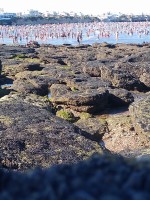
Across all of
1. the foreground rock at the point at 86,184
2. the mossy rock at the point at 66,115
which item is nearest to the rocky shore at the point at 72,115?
the mossy rock at the point at 66,115

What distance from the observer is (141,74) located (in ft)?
101

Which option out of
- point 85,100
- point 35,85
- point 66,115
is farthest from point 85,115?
point 35,85

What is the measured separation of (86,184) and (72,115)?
18321mm

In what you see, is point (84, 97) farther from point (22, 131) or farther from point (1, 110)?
point (22, 131)

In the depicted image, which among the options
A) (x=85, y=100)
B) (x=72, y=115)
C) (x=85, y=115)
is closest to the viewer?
(x=72, y=115)

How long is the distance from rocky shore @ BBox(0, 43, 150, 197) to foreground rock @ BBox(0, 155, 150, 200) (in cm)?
559

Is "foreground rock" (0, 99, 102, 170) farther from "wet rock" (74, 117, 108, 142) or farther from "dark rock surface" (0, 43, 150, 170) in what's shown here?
"wet rock" (74, 117, 108, 142)

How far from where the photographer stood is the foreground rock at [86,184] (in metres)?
2.51

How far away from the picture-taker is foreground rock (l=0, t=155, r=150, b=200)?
251 centimetres

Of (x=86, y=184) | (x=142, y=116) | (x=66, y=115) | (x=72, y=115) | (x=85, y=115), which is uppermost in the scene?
(x=86, y=184)

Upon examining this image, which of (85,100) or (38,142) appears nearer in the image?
(38,142)

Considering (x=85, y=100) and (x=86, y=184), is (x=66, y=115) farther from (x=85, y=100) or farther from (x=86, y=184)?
(x=86, y=184)

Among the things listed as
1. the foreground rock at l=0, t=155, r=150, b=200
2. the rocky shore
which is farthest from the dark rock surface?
Answer: the foreground rock at l=0, t=155, r=150, b=200

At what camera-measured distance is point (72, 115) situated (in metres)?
20.9
